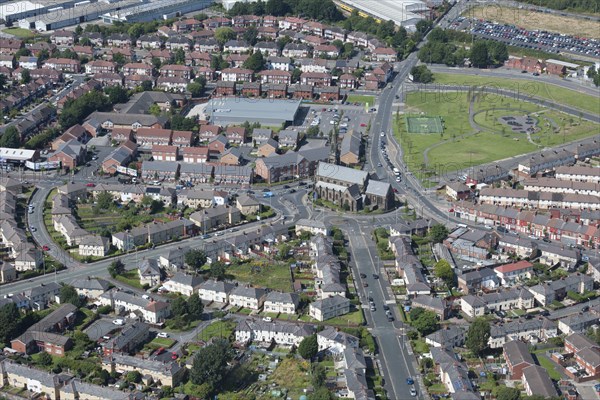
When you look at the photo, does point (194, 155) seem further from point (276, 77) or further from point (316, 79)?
point (316, 79)

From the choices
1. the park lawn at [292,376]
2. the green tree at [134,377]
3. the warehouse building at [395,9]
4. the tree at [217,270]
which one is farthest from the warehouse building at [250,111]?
the green tree at [134,377]

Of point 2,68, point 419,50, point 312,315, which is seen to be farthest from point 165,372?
point 419,50

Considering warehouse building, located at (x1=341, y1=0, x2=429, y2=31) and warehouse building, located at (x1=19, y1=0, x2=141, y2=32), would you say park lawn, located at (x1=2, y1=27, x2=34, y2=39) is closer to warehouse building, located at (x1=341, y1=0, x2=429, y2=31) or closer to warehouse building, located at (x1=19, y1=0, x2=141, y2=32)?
warehouse building, located at (x1=19, y1=0, x2=141, y2=32)

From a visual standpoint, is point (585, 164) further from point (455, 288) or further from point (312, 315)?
point (312, 315)

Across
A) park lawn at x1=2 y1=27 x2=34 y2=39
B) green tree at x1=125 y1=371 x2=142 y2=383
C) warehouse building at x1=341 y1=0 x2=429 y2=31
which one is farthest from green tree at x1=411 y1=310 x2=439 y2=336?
park lawn at x1=2 y1=27 x2=34 y2=39

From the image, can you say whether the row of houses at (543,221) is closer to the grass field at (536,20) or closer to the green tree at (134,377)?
the green tree at (134,377)

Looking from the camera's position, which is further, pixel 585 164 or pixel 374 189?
pixel 585 164
